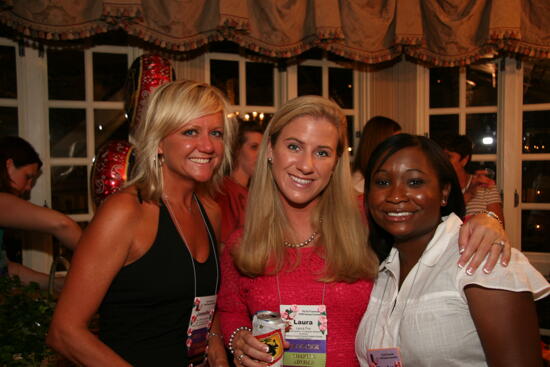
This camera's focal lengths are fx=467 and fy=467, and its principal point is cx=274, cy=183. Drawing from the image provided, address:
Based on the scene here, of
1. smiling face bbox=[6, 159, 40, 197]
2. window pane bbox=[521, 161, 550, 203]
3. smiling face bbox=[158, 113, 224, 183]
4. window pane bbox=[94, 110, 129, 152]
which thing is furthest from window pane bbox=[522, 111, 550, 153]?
smiling face bbox=[6, 159, 40, 197]

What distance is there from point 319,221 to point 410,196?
45 cm

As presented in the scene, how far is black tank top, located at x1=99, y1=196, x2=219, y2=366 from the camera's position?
4.43 ft

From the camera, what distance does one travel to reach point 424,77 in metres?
4.18

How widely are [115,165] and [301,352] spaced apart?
140cm

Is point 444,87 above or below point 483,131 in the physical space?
above

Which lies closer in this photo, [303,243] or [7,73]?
[303,243]

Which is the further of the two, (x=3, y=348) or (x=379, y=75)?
(x=379, y=75)

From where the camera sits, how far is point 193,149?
1486 millimetres

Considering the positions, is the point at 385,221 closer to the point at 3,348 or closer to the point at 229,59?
the point at 3,348

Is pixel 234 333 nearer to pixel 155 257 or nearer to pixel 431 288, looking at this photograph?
pixel 155 257

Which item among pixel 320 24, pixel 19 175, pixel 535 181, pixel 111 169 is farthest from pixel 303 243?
pixel 535 181

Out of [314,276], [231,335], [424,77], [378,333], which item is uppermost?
[424,77]

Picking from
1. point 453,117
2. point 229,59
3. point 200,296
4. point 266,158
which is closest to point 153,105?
point 266,158

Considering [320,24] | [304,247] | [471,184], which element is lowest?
[304,247]
